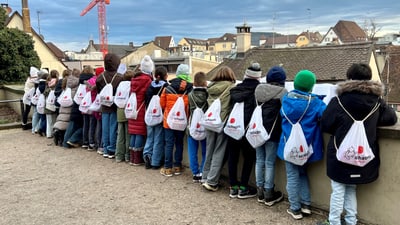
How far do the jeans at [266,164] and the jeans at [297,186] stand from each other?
285 mm

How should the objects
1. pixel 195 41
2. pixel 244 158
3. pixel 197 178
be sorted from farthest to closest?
1. pixel 195 41
2. pixel 197 178
3. pixel 244 158

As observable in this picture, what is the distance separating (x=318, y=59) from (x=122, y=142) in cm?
2162

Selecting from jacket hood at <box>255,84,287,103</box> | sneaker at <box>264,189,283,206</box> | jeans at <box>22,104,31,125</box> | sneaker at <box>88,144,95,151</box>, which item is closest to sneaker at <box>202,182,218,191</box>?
sneaker at <box>264,189,283,206</box>

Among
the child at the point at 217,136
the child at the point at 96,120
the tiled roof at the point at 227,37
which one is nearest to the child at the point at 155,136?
the child at the point at 217,136

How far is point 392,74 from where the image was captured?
106 ft

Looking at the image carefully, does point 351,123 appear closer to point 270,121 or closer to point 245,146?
point 270,121

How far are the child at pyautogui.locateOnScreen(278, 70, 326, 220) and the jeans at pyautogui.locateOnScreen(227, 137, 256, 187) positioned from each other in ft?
2.14

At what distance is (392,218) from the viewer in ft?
12.0

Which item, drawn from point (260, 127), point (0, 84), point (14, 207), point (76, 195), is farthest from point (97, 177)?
point (0, 84)

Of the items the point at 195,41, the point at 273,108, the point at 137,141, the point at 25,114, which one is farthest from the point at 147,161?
the point at 195,41

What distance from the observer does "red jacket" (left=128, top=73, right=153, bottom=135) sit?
6266 millimetres

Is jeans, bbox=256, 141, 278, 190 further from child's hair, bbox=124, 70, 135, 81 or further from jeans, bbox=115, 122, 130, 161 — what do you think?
child's hair, bbox=124, 70, 135, 81

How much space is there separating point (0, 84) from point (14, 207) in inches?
496

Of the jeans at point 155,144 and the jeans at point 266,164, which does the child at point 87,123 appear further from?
the jeans at point 266,164
